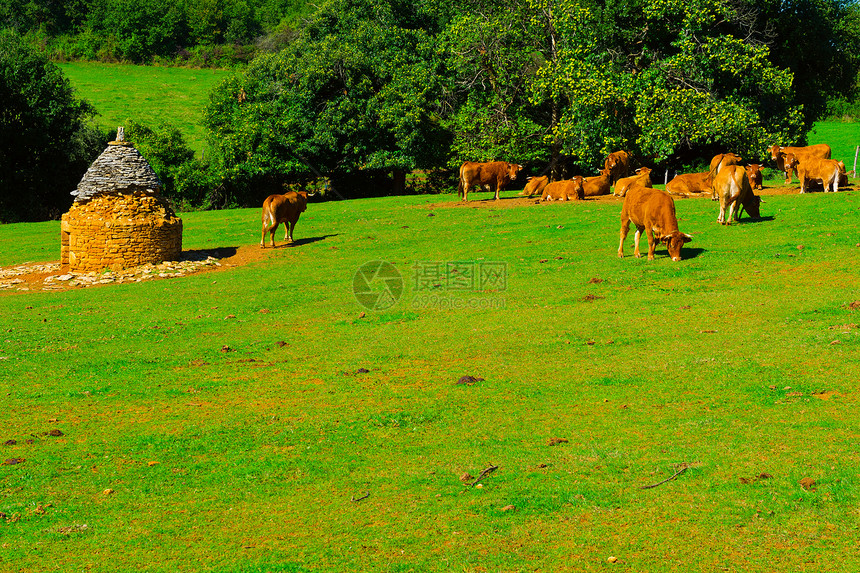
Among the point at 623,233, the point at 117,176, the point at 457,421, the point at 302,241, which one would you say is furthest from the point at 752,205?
the point at 117,176

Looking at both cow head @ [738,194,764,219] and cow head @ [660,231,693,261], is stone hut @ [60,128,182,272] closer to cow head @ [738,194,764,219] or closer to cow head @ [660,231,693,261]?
cow head @ [660,231,693,261]

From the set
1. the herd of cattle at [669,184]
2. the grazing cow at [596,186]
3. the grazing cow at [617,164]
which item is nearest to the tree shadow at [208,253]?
the herd of cattle at [669,184]

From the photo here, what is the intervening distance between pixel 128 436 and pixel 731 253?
1528 centimetres

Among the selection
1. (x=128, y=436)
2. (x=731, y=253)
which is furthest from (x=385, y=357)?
(x=731, y=253)

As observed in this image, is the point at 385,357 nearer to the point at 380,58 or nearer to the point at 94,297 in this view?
the point at 94,297

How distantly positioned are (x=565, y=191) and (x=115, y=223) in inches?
701

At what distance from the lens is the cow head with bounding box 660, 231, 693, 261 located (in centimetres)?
1888

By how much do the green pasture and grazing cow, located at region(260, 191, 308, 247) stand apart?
6.91 meters

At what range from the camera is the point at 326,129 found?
145 feet

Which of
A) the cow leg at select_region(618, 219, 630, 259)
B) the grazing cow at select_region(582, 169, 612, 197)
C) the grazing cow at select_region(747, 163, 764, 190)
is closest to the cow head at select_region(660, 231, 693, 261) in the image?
the cow leg at select_region(618, 219, 630, 259)

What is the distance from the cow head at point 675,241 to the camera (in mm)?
18875

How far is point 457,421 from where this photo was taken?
10.2 meters

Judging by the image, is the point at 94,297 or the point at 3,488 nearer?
the point at 3,488

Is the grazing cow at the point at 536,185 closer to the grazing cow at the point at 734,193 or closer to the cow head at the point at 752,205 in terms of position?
the grazing cow at the point at 734,193
